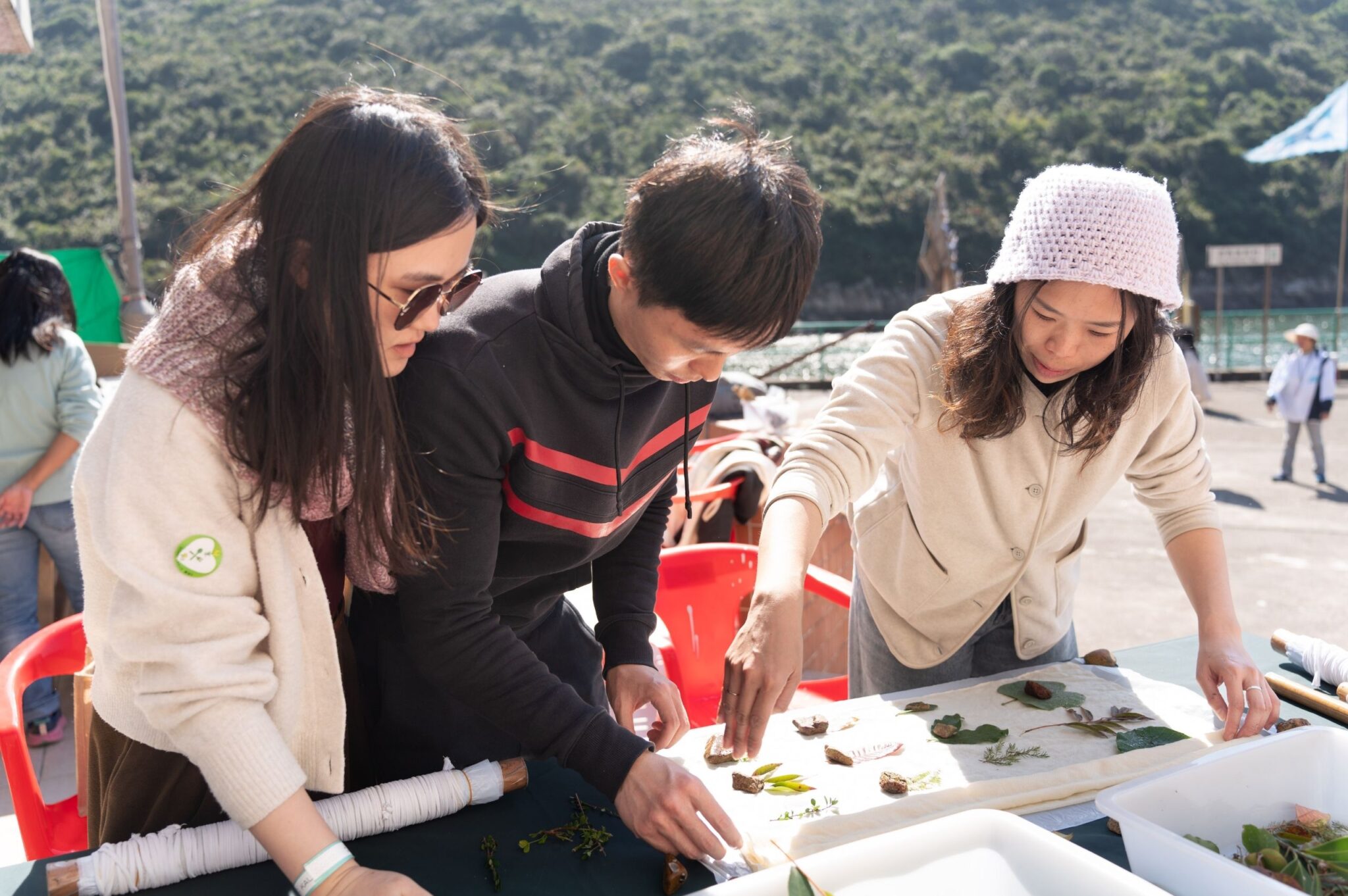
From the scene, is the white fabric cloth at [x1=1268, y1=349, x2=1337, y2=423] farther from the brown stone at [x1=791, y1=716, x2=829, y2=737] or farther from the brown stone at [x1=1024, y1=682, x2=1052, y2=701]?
the brown stone at [x1=791, y1=716, x2=829, y2=737]

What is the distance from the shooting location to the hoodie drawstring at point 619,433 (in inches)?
Result: 48.8

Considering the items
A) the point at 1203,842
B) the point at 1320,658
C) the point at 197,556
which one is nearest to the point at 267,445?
the point at 197,556

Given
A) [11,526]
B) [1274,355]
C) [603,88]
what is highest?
[603,88]

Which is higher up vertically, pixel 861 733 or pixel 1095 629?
pixel 861 733

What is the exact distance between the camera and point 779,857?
1117mm

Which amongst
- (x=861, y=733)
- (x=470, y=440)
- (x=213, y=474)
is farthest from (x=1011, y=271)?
(x=213, y=474)

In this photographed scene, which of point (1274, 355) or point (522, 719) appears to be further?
point (1274, 355)

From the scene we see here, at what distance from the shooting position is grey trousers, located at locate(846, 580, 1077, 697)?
5.68 ft

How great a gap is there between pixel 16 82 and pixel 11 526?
3059 cm

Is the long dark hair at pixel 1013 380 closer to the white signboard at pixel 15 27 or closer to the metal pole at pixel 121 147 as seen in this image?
the white signboard at pixel 15 27

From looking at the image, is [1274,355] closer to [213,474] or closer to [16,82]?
[213,474]

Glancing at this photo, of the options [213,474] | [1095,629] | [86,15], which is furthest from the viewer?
[86,15]

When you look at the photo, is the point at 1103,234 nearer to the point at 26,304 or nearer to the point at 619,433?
the point at 619,433

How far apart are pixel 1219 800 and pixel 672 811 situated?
24.4 inches
